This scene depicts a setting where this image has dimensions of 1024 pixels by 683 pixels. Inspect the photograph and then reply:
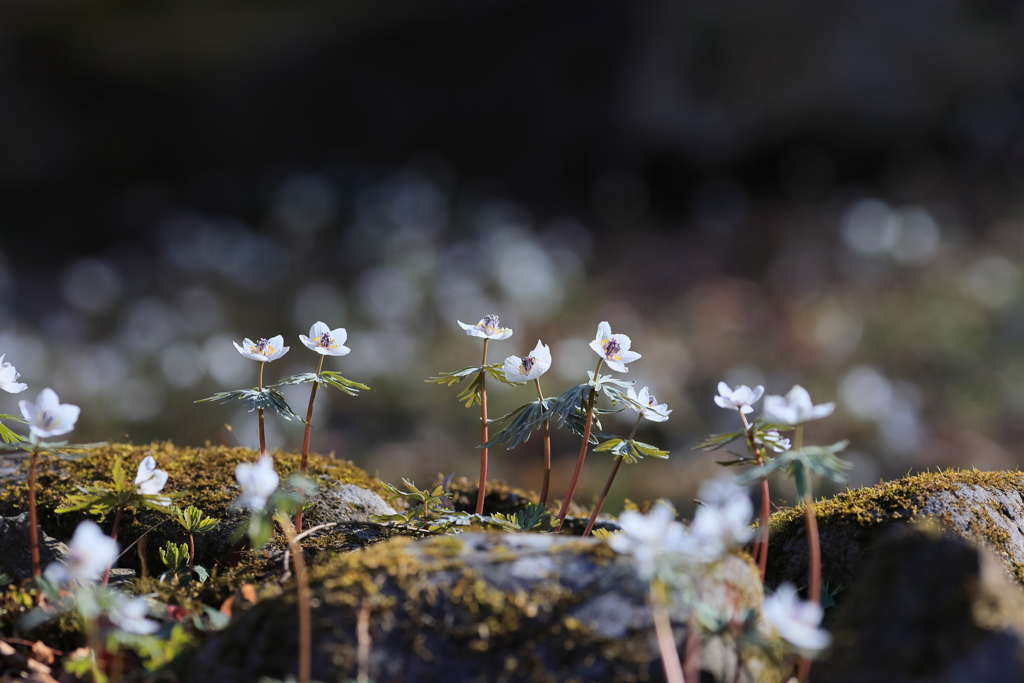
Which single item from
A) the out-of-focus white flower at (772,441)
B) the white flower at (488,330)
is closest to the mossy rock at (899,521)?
the out-of-focus white flower at (772,441)

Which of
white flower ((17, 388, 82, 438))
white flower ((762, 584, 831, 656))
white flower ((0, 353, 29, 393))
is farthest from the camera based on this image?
white flower ((0, 353, 29, 393))

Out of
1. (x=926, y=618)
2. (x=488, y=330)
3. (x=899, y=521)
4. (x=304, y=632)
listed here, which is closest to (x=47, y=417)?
(x=304, y=632)

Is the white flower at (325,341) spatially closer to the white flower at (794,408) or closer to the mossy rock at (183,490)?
the mossy rock at (183,490)

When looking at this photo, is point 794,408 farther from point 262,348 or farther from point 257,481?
point 262,348

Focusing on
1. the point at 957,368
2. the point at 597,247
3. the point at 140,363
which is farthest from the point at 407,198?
the point at 957,368

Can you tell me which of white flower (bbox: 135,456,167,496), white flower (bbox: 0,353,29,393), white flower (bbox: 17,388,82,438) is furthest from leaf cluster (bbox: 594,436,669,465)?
white flower (bbox: 0,353,29,393)

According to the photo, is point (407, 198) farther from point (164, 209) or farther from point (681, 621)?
point (681, 621)

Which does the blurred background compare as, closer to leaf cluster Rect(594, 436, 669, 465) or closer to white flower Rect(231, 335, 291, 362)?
leaf cluster Rect(594, 436, 669, 465)
